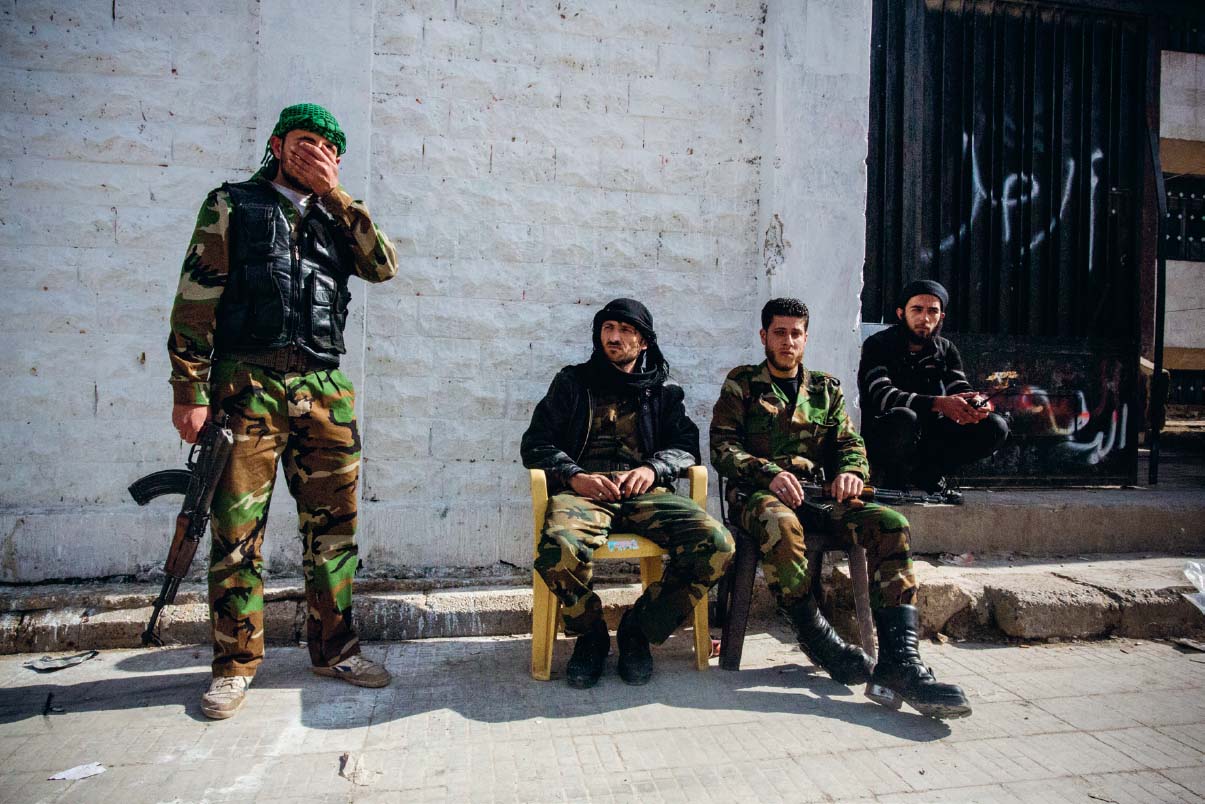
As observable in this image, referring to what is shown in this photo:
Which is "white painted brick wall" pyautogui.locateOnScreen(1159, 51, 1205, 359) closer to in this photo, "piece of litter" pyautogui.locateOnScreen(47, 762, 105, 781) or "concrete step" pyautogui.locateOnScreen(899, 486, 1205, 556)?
"concrete step" pyautogui.locateOnScreen(899, 486, 1205, 556)

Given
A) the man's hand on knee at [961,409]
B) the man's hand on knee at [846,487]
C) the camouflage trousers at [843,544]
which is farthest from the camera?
the man's hand on knee at [961,409]

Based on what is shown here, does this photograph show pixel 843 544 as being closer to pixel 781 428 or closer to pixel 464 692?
pixel 781 428

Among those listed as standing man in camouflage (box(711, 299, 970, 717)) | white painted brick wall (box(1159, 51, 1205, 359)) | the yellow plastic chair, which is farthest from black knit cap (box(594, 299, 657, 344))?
white painted brick wall (box(1159, 51, 1205, 359))

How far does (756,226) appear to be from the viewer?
4.31m

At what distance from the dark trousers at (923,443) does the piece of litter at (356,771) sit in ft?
9.32

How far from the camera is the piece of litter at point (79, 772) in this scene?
7.32ft

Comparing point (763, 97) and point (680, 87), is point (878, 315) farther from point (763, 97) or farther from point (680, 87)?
point (680, 87)

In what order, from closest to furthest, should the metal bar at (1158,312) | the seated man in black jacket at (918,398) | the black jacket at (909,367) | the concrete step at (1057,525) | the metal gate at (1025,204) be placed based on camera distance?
the seated man in black jacket at (918,398) → the black jacket at (909,367) → the concrete step at (1057,525) → the metal gate at (1025,204) → the metal bar at (1158,312)

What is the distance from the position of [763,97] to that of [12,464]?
427 centimetres

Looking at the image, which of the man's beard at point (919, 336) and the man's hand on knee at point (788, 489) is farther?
the man's beard at point (919, 336)

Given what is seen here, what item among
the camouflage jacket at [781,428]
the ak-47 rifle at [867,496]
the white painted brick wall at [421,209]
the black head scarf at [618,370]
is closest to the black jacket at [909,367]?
the white painted brick wall at [421,209]

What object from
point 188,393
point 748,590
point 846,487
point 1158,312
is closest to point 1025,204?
point 1158,312

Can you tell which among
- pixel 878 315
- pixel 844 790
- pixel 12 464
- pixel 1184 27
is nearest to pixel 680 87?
pixel 878 315

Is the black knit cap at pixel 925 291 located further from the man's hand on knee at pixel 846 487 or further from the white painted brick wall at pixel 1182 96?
the white painted brick wall at pixel 1182 96
